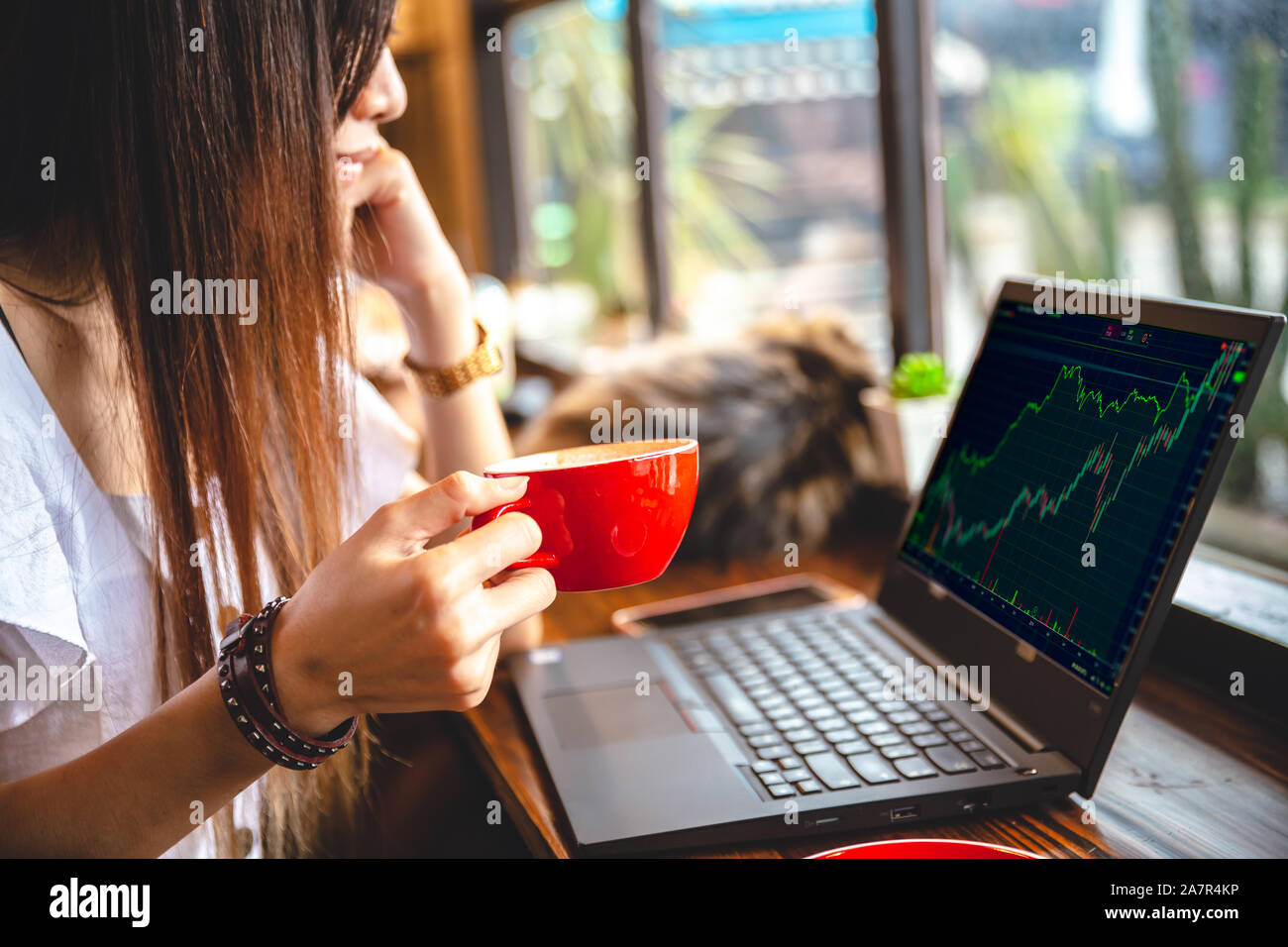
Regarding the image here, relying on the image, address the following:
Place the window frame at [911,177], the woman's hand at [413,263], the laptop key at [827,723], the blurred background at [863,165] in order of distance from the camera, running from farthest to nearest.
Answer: the window frame at [911,177] → the blurred background at [863,165] → the woman's hand at [413,263] → the laptop key at [827,723]

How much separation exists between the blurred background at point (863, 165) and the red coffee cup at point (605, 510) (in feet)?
1.58

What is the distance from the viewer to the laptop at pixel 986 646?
65 centimetres

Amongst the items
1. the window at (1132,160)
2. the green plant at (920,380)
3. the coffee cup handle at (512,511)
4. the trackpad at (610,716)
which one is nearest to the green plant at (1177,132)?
the window at (1132,160)

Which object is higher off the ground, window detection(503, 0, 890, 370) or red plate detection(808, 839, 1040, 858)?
window detection(503, 0, 890, 370)

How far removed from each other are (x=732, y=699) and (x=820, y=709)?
2.9 inches

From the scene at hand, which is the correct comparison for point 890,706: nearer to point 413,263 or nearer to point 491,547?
point 491,547

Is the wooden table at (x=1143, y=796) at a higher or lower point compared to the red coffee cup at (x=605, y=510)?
lower

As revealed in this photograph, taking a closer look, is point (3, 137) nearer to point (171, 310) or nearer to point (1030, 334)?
point (171, 310)

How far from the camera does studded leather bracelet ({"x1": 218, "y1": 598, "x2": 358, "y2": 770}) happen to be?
0.60 meters

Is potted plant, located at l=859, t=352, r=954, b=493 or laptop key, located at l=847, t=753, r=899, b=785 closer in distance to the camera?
laptop key, located at l=847, t=753, r=899, b=785

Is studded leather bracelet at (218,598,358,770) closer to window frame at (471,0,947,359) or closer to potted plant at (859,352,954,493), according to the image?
potted plant at (859,352,954,493)

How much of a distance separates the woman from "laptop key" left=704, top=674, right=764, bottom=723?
24 cm

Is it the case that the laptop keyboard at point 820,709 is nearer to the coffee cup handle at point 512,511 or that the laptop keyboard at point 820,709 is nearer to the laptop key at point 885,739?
the laptop key at point 885,739

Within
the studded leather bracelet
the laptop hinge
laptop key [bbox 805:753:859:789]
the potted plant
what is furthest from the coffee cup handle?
the potted plant
